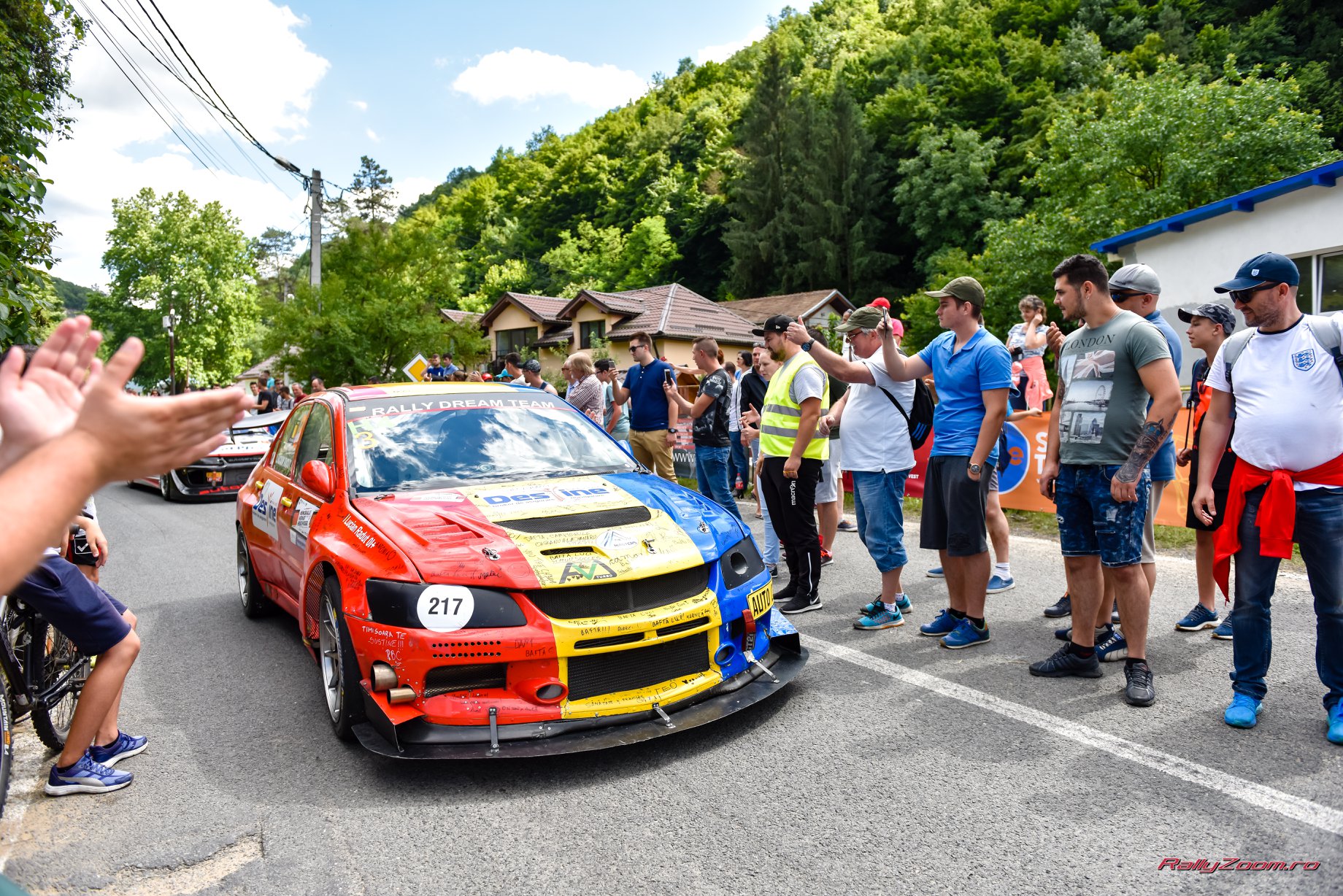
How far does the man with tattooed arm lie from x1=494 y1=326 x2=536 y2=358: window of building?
45.4 metres

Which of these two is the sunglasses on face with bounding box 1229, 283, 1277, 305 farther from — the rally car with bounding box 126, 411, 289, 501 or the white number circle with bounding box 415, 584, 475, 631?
the rally car with bounding box 126, 411, 289, 501

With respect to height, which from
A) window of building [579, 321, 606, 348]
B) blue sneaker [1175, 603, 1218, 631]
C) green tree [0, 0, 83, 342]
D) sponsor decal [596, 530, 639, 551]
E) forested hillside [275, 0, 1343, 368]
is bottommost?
blue sneaker [1175, 603, 1218, 631]

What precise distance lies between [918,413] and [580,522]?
2.58m

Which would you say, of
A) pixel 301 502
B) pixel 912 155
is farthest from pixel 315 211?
pixel 912 155

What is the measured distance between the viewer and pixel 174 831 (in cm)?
300

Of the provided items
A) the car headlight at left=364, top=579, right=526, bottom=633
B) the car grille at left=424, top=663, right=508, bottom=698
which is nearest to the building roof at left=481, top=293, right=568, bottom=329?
the car headlight at left=364, top=579, right=526, bottom=633

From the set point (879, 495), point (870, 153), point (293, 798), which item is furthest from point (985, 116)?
point (293, 798)

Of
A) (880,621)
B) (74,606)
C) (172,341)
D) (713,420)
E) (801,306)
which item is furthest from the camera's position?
(801,306)

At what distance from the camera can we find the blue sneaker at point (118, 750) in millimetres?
3475

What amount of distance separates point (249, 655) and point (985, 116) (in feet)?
166

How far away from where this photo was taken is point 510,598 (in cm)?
335

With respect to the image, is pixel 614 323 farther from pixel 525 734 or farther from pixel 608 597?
pixel 525 734

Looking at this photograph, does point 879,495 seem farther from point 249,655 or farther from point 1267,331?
point 249,655

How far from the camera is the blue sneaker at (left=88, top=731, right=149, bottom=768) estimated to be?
347 centimetres
